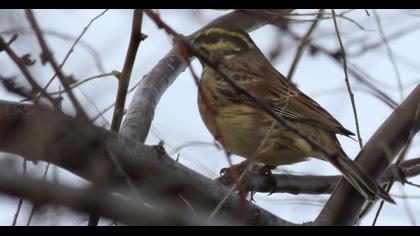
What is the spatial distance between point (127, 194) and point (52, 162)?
321 millimetres

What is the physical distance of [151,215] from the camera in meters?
1.37

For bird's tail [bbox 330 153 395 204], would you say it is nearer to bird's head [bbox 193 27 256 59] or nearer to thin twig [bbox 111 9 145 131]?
thin twig [bbox 111 9 145 131]

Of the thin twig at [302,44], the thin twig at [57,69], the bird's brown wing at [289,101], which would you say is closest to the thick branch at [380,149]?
the thin twig at [302,44]

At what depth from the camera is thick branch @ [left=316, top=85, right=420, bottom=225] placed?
3730 millimetres

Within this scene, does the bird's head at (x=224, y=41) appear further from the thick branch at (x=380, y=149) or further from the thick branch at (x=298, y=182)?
the thick branch at (x=380, y=149)

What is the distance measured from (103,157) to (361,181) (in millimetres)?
1781

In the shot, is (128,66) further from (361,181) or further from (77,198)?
(77,198)

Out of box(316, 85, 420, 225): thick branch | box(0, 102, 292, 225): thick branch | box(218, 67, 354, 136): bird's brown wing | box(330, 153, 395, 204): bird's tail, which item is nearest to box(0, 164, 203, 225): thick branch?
box(0, 102, 292, 225): thick branch

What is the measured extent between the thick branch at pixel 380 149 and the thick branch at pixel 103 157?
0.48 metres

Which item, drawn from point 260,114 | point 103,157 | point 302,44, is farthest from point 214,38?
point 103,157

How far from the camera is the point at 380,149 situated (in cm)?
382

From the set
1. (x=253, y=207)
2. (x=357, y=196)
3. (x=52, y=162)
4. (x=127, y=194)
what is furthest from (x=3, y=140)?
(x=357, y=196)
